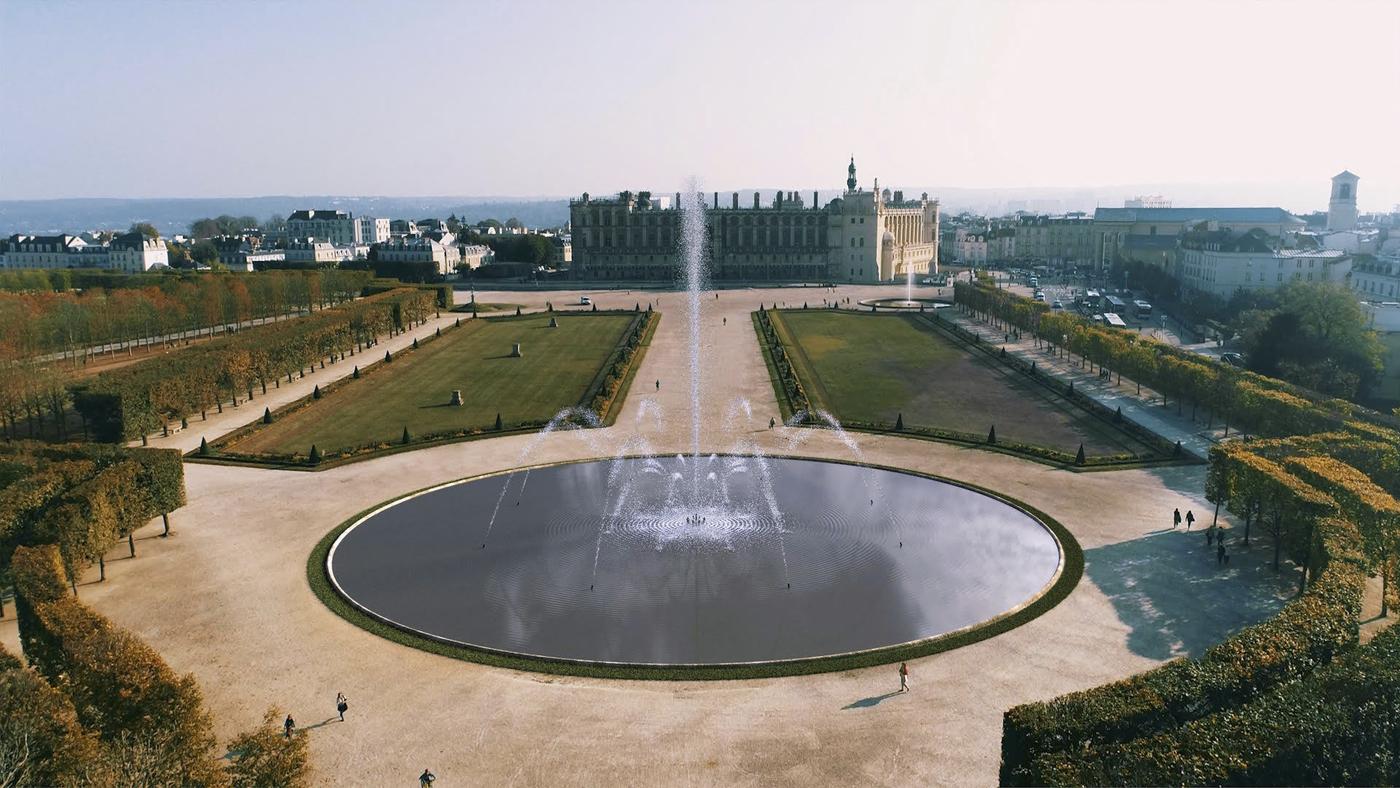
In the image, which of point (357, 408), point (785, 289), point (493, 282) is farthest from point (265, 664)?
point (493, 282)

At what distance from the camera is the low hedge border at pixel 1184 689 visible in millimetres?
22516

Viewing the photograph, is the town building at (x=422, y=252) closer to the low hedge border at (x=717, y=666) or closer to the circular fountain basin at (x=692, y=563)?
the circular fountain basin at (x=692, y=563)

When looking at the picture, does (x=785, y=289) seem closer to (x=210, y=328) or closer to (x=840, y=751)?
(x=210, y=328)

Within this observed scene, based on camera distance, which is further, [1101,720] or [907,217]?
[907,217]

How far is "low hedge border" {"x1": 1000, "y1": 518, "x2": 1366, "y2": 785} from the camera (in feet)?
73.9

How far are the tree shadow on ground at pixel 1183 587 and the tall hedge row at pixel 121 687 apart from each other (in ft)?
89.5

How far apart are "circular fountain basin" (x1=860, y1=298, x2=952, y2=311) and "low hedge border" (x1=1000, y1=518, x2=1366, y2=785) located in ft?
324

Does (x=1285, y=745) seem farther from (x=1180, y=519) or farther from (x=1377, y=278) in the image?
(x=1377, y=278)

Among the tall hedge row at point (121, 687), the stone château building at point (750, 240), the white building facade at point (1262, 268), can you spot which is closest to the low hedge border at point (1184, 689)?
the tall hedge row at point (121, 687)

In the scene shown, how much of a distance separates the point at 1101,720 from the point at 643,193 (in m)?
157

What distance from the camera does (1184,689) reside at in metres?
24.5

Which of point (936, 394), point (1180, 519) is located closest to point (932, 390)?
point (936, 394)

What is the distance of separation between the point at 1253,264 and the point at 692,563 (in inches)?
4483

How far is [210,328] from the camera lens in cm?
10700
